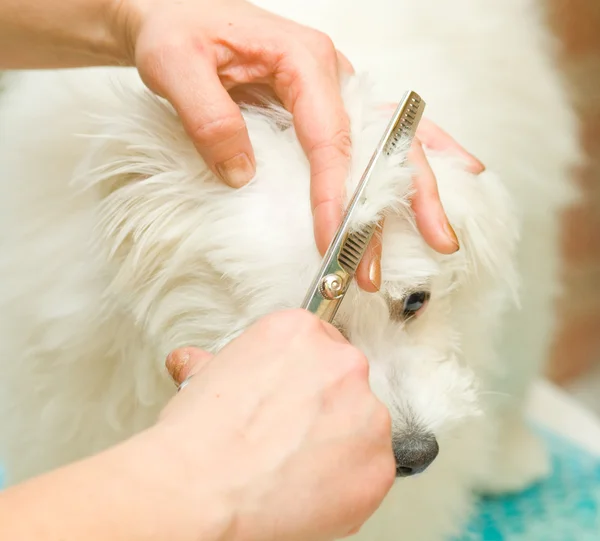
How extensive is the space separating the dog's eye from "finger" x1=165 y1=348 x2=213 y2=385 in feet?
0.82

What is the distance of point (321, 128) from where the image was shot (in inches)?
25.7

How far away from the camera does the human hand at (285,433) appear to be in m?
0.44

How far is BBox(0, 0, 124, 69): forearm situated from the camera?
0.77 metres

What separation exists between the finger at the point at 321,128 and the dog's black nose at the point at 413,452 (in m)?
0.22

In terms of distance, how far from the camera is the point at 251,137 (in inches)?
27.7

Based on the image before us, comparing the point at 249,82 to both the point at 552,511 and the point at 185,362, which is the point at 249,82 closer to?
the point at 185,362

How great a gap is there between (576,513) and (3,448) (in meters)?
0.94

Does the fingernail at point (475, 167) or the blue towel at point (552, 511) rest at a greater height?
the fingernail at point (475, 167)

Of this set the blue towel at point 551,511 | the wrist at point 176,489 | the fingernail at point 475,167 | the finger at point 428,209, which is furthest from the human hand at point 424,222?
the blue towel at point 551,511

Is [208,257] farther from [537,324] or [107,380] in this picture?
[537,324]

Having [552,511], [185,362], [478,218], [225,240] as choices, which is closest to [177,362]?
[185,362]

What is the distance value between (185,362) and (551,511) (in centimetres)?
93

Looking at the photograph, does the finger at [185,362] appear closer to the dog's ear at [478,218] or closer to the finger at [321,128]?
the finger at [321,128]

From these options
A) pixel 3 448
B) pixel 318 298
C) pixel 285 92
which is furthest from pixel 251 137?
pixel 3 448
